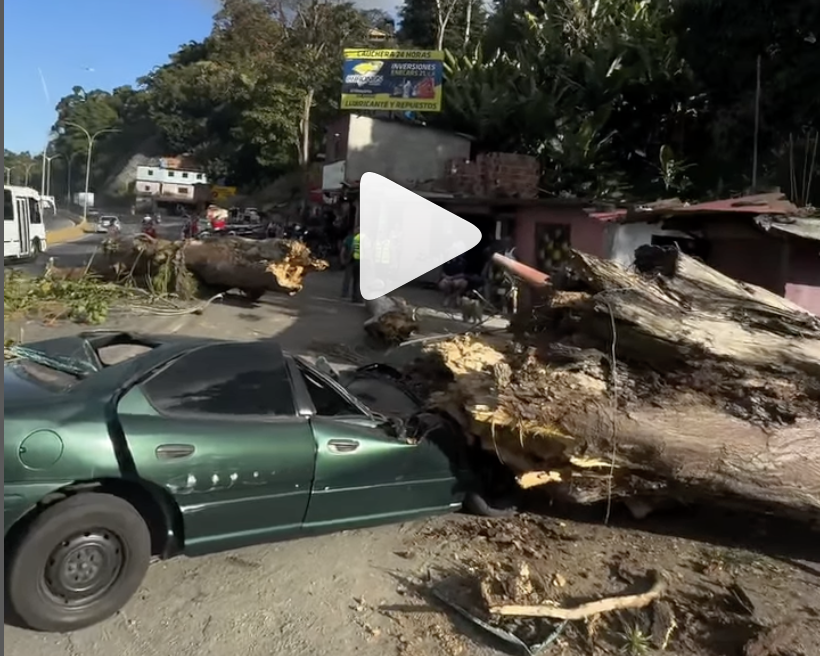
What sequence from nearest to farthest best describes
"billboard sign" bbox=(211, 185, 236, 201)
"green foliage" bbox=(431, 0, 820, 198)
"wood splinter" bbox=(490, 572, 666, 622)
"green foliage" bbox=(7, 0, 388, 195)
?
1. "wood splinter" bbox=(490, 572, 666, 622)
2. "green foliage" bbox=(431, 0, 820, 198)
3. "green foliage" bbox=(7, 0, 388, 195)
4. "billboard sign" bbox=(211, 185, 236, 201)

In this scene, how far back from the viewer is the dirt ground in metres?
3.71

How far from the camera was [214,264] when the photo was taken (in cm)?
1467

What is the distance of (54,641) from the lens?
3.60m

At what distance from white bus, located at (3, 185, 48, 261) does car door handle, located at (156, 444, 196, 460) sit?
19.5 m

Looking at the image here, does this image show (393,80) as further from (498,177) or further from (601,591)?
(601,591)

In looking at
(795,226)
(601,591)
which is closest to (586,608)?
(601,591)

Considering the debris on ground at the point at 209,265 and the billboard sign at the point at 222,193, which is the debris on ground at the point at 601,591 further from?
the billboard sign at the point at 222,193

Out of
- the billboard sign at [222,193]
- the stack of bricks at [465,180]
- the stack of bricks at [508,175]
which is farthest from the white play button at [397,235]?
the billboard sign at [222,193]

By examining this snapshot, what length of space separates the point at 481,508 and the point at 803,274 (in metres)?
7.37

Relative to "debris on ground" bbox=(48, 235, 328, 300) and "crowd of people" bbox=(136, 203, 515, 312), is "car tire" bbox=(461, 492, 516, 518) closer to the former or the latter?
"crowd of people" bbox=(136, 203, 515, 312)

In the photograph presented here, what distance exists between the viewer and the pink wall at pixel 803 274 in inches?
408

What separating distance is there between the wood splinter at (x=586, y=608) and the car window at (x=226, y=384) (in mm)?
1626

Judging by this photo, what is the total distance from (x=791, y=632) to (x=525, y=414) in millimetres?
1816

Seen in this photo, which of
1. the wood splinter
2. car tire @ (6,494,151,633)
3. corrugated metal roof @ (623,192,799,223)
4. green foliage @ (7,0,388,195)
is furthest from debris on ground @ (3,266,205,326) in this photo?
green foliage @ (7,0,388,195)
